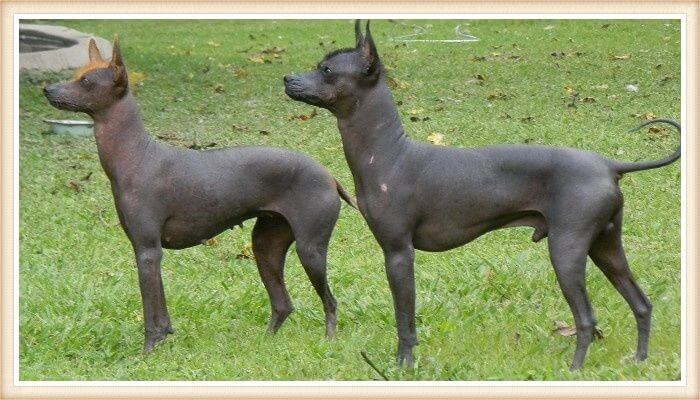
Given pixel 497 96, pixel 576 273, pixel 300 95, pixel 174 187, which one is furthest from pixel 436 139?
pixel 576 273

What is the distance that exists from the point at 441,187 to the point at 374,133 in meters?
0.44

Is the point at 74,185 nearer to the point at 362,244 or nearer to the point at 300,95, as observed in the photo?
the point at 362,244

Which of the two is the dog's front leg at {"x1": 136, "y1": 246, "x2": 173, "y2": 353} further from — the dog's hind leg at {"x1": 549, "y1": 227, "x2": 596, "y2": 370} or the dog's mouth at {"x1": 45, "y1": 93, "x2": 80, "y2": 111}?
the dog's hind leg at {"x1": 549, "y1": 227, "x2": 596, "y2": 370}

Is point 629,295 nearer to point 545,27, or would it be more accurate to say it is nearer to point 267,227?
point 267,227

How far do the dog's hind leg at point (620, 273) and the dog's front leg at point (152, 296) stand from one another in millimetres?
2429

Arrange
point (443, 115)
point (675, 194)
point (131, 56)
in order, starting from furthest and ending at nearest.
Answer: point (131, 56) → point (443, 115) → point (675, 194)

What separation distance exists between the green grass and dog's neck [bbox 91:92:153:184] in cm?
107

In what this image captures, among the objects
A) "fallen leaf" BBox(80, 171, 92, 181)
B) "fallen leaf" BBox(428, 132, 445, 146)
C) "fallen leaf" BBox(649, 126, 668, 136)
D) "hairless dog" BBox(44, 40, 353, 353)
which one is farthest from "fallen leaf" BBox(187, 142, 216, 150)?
"hairless dog" BBox(44, 40, 353, 353)

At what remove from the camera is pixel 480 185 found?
5781mm

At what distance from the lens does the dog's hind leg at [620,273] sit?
5.90 metres

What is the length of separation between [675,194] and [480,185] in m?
3.83

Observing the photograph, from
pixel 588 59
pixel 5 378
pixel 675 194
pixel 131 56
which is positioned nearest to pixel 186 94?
pixel 131 56

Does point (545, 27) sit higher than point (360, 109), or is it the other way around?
point (360, 109)

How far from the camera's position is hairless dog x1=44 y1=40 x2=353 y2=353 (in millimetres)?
6445
